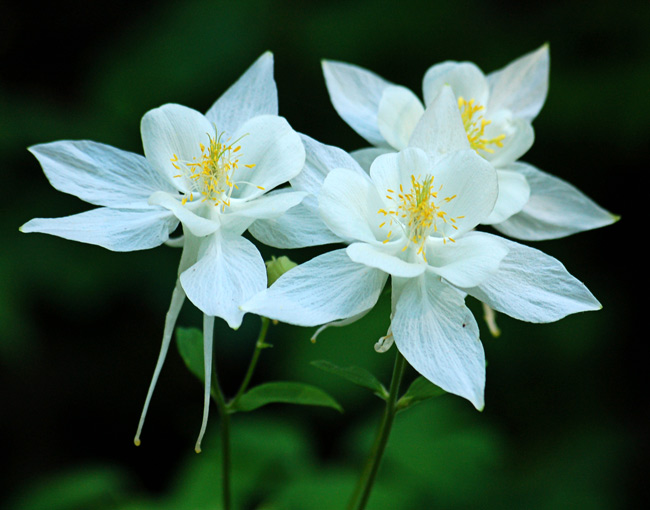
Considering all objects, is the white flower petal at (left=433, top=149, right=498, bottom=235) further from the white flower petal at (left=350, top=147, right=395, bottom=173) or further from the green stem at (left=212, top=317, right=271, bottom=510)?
the green stem at (left=212, top=317, right=271, bottom=510)

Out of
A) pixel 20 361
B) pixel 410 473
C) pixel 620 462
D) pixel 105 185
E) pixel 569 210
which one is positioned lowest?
pixel 620 462

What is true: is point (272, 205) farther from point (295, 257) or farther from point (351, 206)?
point (295, 257)

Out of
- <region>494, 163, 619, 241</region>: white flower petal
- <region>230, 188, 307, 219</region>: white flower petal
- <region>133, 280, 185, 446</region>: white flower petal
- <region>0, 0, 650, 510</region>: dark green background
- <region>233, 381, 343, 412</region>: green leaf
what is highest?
<region>230, 188, 307, 219</region>: white flower petal

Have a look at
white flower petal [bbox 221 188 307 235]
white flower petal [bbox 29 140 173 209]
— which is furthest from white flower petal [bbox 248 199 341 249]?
white flower petal [bbox 29 140 173 209]

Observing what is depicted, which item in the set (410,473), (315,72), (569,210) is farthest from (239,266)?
(315,72)

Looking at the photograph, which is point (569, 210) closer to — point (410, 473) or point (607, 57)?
point (410, 473)

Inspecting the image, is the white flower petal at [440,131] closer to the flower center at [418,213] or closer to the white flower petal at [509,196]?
the flower center at [418,213]

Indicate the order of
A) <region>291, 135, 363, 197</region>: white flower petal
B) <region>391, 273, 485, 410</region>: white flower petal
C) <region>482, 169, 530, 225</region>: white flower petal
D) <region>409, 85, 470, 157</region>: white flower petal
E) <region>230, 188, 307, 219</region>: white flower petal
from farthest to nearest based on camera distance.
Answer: <region>482, 169, 530, 225</region>: white flower petal → <region>409, 85, 470, 157</region>: white flower petal → <region>291, 135, 363, 197</region>: white flower petal → <region>230, 188, 307, 219</region>: white flower petal → <region>391, 273, 485, 410</region>: white flower petal

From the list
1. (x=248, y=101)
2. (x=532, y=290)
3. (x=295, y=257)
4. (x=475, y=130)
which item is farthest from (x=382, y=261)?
(x=295, y=257)
